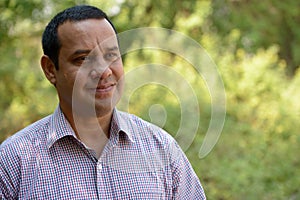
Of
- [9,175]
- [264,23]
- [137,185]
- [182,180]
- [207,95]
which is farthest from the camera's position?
[264,23]

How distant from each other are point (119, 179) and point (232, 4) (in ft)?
18.1

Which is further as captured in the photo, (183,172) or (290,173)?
(290,173)

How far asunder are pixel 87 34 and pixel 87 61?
8 cm

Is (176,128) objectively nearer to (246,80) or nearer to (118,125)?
(246,80)

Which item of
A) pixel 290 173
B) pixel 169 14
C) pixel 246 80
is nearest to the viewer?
pixel 290 173

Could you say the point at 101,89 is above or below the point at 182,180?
above

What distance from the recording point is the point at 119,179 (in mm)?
1901

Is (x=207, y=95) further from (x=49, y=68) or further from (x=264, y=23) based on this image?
(x=264, y=23)

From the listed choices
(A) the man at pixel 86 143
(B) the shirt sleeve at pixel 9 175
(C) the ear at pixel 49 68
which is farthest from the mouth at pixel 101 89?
(B) the shirt sleeve at pixel 9 175

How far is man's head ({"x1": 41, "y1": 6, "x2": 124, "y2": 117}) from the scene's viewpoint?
6.11 feet

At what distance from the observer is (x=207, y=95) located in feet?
15.1

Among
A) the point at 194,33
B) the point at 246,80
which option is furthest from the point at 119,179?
the point at 194,33

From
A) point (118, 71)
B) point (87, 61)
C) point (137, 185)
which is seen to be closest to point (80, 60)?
point (87, 61)

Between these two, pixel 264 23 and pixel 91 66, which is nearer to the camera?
pixel 91 66
